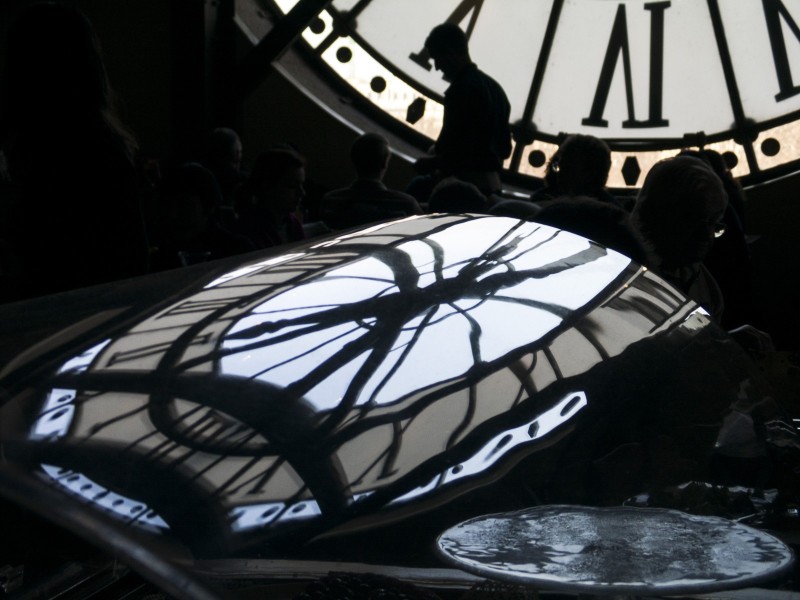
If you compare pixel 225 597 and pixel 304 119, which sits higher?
pixel 304 119

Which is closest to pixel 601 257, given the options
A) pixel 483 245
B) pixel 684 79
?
pixel 483 245

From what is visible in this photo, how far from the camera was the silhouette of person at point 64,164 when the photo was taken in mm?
1757

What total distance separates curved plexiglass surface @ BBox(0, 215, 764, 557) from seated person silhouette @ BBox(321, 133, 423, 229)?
8.44 feet

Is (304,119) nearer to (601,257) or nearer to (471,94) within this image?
(471,94)

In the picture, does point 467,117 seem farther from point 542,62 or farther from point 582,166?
point 542,62

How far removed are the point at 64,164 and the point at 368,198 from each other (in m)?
1.67

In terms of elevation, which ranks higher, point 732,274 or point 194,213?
point 194,213

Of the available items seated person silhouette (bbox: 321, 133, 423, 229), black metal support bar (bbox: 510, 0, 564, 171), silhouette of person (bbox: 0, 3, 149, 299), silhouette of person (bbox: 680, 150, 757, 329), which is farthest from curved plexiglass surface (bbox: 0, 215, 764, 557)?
black metal support bar (bbox: 510, 0, 564, 171)

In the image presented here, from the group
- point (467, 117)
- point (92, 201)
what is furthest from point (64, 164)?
point (467, 117)

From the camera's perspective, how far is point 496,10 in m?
5.30

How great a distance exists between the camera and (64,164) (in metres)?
1.79

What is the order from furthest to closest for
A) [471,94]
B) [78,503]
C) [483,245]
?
[471,94] < [483,245] < [78,503]

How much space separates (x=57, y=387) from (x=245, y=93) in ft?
14.2

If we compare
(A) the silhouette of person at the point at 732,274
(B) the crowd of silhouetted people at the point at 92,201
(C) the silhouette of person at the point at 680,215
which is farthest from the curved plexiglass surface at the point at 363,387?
(A) the silhouette of person at the point at 732,274
